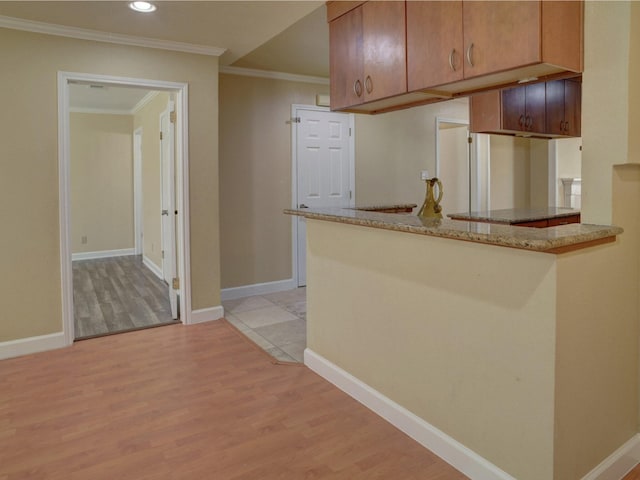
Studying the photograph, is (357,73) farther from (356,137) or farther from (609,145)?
(356,137)

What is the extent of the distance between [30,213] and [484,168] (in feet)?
16.4

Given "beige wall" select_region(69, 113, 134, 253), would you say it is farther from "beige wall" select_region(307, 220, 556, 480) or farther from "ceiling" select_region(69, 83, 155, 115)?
"beige wall" select_region(307, 220, 556, 480)

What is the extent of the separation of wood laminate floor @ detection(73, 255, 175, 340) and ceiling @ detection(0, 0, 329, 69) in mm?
2273

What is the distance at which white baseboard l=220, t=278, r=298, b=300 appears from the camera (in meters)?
4.75

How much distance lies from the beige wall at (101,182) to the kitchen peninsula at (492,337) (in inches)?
228

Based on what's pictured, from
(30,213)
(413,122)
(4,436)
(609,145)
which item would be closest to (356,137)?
(413,122)

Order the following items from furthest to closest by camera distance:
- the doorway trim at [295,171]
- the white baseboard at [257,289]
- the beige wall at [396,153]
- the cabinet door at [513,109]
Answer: the beige wall at [396,153]
the doorway trim at [295,171]
the white baseboard at [257,289]
the cabinet door at [513,109]

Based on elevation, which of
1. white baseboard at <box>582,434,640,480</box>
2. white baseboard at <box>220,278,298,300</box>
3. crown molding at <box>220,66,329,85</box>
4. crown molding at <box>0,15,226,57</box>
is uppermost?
crown molding at <box>220,66,329,85</box>

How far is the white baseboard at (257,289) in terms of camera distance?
4750 mm

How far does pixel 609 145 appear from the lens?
5.73ft

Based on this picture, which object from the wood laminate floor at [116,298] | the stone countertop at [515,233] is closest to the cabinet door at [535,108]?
the stone countertop at [515,233]

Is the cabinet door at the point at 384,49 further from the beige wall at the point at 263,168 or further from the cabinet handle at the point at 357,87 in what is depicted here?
the beige wall at the point at 263,168

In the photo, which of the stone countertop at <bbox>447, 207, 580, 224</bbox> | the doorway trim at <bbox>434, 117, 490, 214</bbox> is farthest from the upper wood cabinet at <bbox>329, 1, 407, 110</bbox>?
the doorway trim at <bbox>434, 117, 490, 214</bbox>

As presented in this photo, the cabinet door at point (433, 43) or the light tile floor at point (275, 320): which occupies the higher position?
the cabinet door at point (433, 43)
